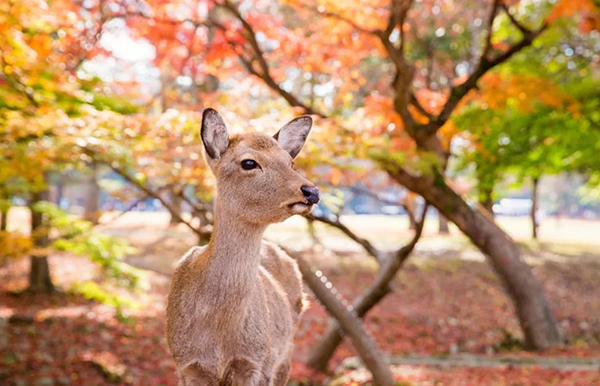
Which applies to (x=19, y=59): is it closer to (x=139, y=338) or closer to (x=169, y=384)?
(x=169, y=384)

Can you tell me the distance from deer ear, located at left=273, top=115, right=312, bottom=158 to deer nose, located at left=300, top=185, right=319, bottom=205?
501 millimetres

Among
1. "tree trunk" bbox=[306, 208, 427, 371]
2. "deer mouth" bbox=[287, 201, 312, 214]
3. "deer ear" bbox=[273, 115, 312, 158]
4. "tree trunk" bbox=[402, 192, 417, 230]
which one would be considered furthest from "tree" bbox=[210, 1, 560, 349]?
"deer mouth" bbox=[287, 201, 312, 214]

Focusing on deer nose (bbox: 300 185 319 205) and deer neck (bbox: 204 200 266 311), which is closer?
deer nose (bbox: 300 185 319 205)

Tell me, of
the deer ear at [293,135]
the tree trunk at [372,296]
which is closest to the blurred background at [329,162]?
the tree trunk at [372,296]

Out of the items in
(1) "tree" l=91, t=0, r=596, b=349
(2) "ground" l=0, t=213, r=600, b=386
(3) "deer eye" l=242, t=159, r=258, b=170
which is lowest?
(2) "ground" l=0, t=213, r=600, b=386

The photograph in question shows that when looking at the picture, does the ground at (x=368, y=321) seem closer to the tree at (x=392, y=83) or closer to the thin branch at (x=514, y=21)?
the tree at (x=392, y=83)

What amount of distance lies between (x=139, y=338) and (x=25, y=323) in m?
2.42

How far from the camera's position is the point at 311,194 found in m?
2.80

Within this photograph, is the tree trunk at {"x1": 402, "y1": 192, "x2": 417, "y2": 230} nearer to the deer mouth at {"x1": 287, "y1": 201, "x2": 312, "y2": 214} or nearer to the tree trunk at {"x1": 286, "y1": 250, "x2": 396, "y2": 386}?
the tree trunk at {"x1": 286, "y1": 250, "x2": 396, "y2": 386}

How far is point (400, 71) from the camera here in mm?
10688

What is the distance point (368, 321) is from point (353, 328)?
866 centimetres

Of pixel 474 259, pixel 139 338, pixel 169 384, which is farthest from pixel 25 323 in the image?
pixel 474 259

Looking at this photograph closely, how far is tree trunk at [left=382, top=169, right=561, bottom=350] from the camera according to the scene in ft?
37.8

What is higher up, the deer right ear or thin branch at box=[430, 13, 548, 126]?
thin branch at box=[430, 13, 548, 126]
